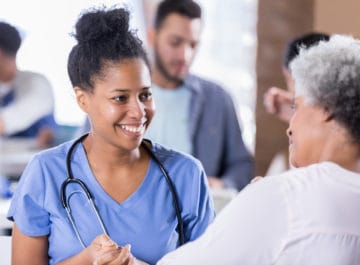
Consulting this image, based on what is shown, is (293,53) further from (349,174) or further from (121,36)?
(349,174)

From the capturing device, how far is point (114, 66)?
1.48 m

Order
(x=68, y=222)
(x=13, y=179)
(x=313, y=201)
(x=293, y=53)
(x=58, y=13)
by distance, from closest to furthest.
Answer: (x=313, y=201) → (x=68, y=222) → (x=293, y=53) → (x=13, y=179) → (x=58, y=13)

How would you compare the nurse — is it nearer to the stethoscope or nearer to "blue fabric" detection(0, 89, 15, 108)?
the stethoscope

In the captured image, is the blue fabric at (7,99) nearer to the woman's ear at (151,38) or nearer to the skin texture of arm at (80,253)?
the woman's ear at (151,38)

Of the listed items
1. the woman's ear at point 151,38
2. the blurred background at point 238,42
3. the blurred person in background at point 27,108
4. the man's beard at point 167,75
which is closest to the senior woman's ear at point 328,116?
the man's beard at point 167,75

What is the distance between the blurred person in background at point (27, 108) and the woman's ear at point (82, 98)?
5.46ft

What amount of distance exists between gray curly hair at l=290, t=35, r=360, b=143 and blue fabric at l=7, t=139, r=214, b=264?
0.35 metres

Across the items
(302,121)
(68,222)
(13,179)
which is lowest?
(13,179)

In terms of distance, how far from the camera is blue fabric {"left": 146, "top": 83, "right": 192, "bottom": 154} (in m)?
2.62

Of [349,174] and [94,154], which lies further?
[94,154]

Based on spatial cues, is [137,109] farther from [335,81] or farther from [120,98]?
[335,81]

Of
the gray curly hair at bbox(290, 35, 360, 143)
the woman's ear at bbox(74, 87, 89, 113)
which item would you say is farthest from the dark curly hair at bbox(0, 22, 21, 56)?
the gray curly hair at bbox(290, 35, 360, 143)

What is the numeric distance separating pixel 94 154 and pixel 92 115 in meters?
0.08

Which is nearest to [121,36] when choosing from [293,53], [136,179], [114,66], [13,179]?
[114,66]
